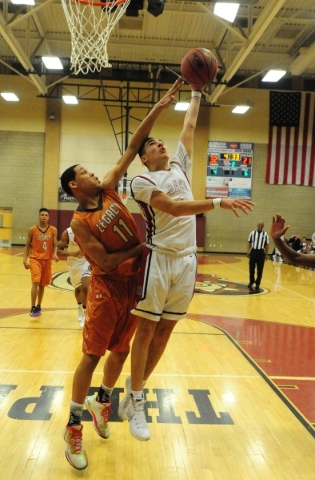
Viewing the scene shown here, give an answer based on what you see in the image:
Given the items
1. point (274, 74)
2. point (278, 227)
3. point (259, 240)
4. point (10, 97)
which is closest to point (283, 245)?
point (278, 227)

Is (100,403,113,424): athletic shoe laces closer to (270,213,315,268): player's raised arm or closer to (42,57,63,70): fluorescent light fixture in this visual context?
(270,213,315,268): player's raised arm

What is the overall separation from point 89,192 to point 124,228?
36cm

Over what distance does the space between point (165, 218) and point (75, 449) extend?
165 centimetres

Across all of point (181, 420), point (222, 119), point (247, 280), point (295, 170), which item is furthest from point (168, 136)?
point (181, 420)

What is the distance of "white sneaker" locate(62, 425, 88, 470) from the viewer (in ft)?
10.4

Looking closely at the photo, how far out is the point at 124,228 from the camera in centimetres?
352

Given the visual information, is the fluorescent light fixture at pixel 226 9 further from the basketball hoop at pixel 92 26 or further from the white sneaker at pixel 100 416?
the white sneaker at pixel 100 416

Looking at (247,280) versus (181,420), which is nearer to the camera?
(181,420)

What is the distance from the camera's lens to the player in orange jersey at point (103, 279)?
3.33m

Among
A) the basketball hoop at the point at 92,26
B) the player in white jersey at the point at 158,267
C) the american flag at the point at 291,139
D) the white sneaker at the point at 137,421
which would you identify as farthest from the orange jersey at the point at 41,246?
the american flag at the point at 291,139

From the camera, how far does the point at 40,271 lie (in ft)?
→ 26.7

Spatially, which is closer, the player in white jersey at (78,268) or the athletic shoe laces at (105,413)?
the athletic shoe laces at (105,413)

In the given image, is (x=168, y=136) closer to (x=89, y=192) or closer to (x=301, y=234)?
(x=301, y=234)

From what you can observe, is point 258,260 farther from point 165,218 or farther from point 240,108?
point 240,108
